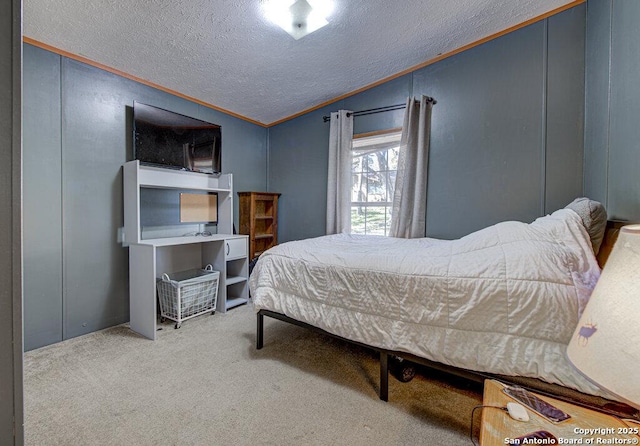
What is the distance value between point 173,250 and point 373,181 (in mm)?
2426

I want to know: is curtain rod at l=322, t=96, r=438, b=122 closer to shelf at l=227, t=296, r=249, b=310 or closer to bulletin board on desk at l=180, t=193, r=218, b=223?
bulletin board on desk at l=180, t=193, r=218, b=223

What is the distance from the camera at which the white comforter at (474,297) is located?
124 cm

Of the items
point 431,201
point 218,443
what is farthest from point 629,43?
point 218,443

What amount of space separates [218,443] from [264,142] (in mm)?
3649

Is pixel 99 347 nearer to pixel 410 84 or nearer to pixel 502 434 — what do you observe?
pixel 502 434

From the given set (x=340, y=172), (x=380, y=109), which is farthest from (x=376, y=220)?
(x=380, y=109)

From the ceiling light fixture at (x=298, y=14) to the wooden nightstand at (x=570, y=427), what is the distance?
2489 millimetres

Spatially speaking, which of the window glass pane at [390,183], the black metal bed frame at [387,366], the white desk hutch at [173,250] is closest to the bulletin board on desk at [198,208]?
the white desk hutch at [173,250]

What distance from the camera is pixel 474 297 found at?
138 cm

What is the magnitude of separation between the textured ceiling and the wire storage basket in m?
1.97

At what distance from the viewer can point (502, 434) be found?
0.82 meters

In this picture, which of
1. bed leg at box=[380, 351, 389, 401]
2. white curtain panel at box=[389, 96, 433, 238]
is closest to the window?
white curtain panel at box=[389, 96, 433, 238]

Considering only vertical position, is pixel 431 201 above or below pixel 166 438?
above

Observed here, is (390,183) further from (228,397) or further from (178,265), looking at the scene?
(228,397)
